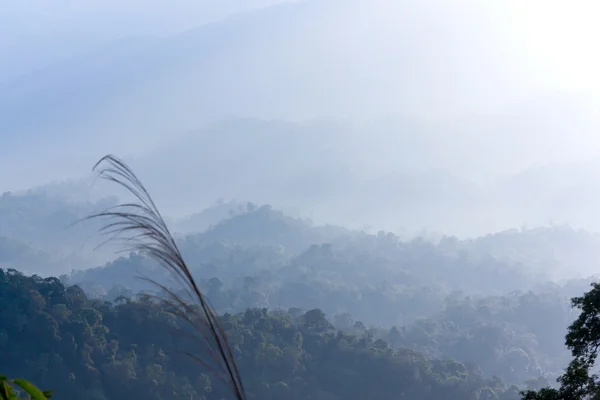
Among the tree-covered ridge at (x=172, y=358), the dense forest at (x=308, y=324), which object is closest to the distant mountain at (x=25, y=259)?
the dense forest at (x=308, y=324)

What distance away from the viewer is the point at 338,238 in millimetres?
109562

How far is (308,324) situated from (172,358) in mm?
8265

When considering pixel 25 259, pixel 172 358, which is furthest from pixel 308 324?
pixel 25 259

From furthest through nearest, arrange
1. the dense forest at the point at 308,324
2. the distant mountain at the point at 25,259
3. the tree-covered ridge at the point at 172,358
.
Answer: the distant mountain at the point at 25,259
the dense forest at the point at 308,324
the tree-covered ridge at the point at 172,358

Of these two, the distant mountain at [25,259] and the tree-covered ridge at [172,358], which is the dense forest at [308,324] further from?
the distant mountain at [25,259]

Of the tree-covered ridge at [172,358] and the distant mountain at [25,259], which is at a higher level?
the distant mountain at [25,259]

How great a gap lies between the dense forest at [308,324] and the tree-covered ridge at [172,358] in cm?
6

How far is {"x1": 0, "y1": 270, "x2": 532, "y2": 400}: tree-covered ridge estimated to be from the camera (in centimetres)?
2756

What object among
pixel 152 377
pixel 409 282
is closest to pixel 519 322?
pixel 409 282

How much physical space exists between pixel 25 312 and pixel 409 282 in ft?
186

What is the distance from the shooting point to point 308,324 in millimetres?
35719

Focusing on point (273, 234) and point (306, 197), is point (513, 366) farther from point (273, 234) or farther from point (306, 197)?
point (306, 197)

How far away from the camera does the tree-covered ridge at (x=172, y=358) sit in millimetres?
27562

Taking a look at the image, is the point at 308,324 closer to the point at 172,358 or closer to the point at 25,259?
the point at 172,358
